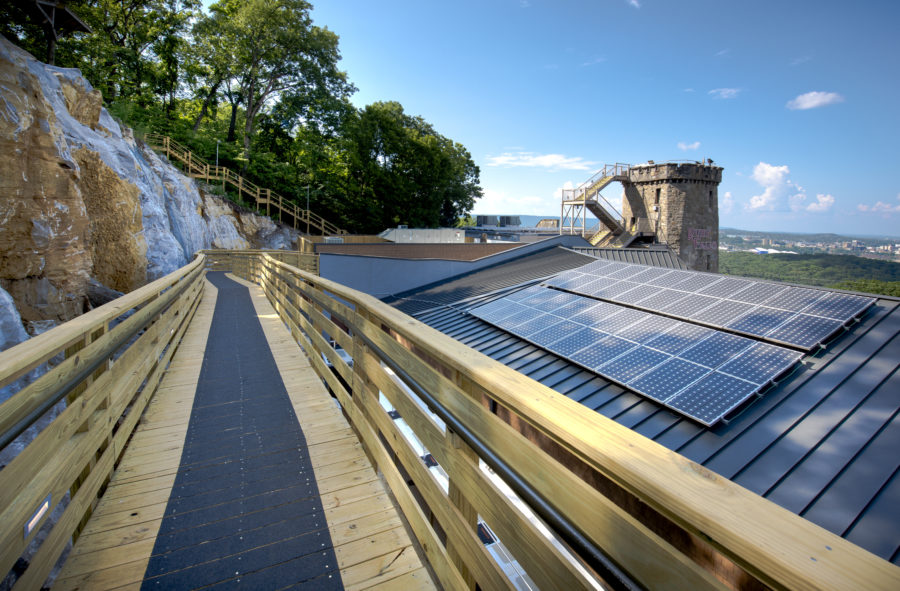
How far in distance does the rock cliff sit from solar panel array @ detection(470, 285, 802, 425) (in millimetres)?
9038

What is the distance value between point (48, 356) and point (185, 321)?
658 centimetres

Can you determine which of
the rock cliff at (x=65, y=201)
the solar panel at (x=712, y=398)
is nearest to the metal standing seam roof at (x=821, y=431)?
the solar panel at (x=712, y=398)

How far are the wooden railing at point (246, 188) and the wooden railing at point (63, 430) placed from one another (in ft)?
90.9

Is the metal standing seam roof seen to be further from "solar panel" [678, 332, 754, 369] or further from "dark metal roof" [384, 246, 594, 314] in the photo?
"dark metal roof" [384, 246, 594, 314]

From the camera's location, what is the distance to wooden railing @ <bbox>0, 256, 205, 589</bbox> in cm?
177

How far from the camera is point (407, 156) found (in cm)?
4294

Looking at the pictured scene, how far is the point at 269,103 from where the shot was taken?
38.9 metres

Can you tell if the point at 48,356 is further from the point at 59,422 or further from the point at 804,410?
the point at 804,410

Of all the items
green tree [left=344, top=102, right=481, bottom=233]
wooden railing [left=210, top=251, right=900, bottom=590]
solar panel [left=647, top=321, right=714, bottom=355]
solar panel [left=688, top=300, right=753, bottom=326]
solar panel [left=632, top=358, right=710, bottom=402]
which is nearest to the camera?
wooden railing [left=210, top=251, right=900, bottom=590]

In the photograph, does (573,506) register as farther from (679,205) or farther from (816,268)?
(816,268)

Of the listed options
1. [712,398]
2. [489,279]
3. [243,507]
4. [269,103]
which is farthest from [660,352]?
[269,103]

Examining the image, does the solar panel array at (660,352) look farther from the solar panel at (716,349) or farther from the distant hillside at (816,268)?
the distant hillside at (816,268)

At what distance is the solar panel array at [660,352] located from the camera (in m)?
6.27

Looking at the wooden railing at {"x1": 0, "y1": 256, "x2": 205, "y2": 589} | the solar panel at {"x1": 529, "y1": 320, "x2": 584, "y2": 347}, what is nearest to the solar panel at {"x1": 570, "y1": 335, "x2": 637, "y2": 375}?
the solar panel at {"x1": 529, "y1": 320, "x2": 584, "y2": 347}
